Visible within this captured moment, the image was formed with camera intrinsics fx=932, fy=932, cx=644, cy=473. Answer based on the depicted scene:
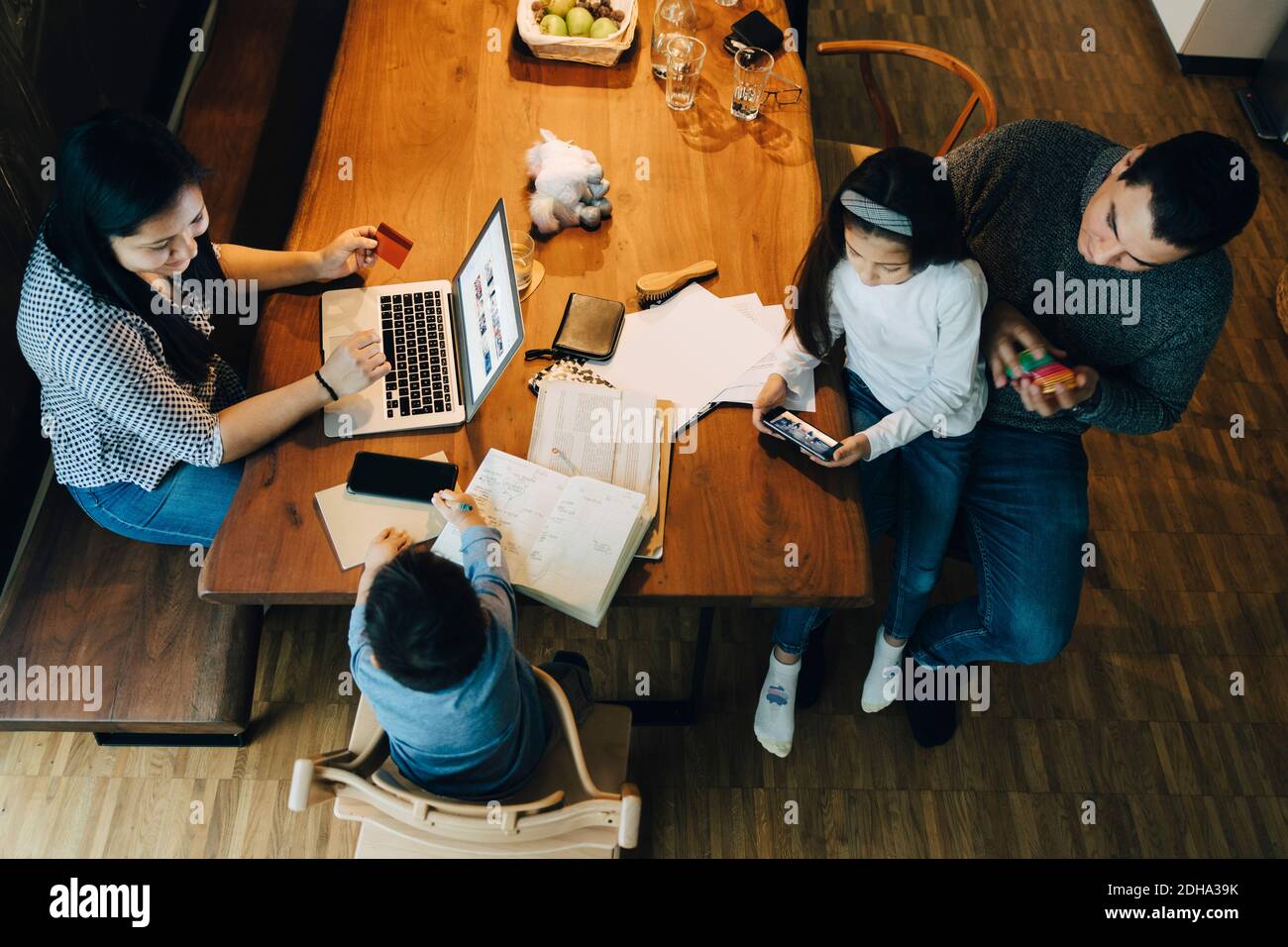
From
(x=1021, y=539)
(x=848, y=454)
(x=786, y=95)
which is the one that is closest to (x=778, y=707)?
(x=1021, y=539)

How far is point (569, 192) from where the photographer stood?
2.04m

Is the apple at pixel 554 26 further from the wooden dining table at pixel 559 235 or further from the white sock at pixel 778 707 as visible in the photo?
the white sock at pixel 778 707

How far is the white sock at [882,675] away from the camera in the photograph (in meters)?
A: 2.28

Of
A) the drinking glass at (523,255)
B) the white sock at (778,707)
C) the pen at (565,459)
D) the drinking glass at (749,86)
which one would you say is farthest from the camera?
the drinking glass at (749,86)

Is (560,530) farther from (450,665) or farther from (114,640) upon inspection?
(114,640)

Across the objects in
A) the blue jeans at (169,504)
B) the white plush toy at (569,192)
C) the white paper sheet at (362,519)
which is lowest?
the blue jeans at (169,504)

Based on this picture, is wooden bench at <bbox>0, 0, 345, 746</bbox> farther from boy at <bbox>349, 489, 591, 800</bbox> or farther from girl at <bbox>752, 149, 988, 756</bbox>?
girl at <bbox>752, 149, 988, 756</bbox>

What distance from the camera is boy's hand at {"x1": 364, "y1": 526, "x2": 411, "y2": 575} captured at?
1.55 m

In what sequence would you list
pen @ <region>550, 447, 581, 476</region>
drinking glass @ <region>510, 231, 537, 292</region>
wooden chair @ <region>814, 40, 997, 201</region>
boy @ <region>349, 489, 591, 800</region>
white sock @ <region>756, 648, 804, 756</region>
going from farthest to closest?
1. wooden chair @ <region>814, 40, 997, 201</region>
2. white sock @ <region>756, 648, 804, 756</region>
3. drinking glass @ <region>510, 231, 537, 292</region>
4. pen @ <region>550, 447, 581, 476</region>
5. boy @ <region>349, 489, 591, 800</region>

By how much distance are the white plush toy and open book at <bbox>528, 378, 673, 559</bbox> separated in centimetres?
45

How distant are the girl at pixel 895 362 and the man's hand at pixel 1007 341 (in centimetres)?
4

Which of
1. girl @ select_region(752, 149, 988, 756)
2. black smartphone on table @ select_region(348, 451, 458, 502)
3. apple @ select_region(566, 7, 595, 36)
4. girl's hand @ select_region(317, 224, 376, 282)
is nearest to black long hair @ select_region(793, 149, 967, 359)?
girl @ select_region(752, 149, 988, 756)

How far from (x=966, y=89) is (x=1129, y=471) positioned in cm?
196

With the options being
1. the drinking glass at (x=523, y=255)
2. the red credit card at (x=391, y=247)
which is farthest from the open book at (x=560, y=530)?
the red credit card at (x=391, y=247)
